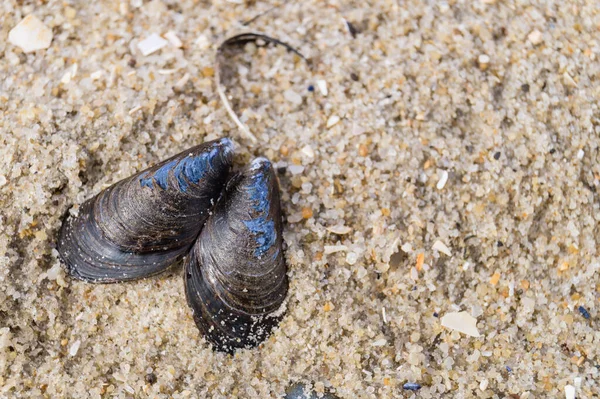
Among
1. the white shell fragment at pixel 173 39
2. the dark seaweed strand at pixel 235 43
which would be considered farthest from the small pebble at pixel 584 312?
the white shell fragment at pixel 173 39

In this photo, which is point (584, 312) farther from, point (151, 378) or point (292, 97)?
point (151, 378)

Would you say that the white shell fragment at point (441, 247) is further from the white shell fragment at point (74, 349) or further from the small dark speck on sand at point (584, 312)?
the white shell fragment at point (74, 349)

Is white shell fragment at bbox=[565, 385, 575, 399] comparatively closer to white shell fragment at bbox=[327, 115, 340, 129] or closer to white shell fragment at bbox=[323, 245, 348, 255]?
white shell fragment at bbox=[323, 245, 348, 255]

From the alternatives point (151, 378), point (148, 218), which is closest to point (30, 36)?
point (148, 218)

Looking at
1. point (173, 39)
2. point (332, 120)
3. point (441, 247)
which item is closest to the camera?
point (441, 247)

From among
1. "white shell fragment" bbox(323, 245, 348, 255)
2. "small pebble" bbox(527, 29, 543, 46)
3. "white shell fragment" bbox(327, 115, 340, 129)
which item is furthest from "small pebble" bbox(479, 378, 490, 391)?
"small pebble" bbox(527, 29, 543, 46)
